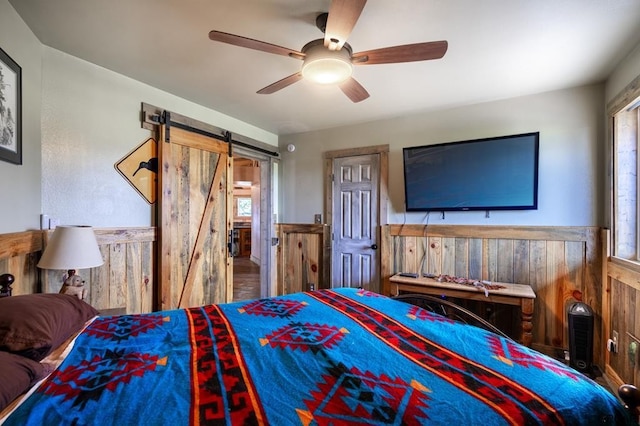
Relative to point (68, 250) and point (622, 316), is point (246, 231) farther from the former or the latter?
point (622, 316)

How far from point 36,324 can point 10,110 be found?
1295 millimetres

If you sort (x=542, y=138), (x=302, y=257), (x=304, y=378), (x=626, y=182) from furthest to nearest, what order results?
(x=302, y=257)
(x=542, y=138)
(x=626, y=182)
(x=304, y=378)

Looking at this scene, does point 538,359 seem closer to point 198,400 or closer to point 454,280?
point 198,400

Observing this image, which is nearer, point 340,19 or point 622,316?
point 340,19

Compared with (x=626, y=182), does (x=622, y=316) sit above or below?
below

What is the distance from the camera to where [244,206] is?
32.2ft

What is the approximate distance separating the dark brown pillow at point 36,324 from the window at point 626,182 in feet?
11.6

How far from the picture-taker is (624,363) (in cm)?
205

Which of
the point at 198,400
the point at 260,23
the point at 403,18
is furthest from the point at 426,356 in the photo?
the point at 260,23

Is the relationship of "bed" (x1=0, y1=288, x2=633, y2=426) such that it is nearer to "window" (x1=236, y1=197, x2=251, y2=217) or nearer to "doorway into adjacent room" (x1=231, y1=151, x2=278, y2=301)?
"doorway into adjacent room" (x1=231, y1=151, x2=278, y2=301)

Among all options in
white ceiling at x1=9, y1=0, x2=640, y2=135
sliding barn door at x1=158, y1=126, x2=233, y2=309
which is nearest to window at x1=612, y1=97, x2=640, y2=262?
white ceiling at x1=9, y1=0, x2=640, y2=135

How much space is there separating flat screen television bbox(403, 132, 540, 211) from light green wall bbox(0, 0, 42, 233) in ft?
10.3

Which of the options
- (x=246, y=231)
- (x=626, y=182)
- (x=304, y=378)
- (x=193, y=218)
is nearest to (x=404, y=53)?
(x=304, y=378)

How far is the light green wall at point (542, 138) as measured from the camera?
256 cm
